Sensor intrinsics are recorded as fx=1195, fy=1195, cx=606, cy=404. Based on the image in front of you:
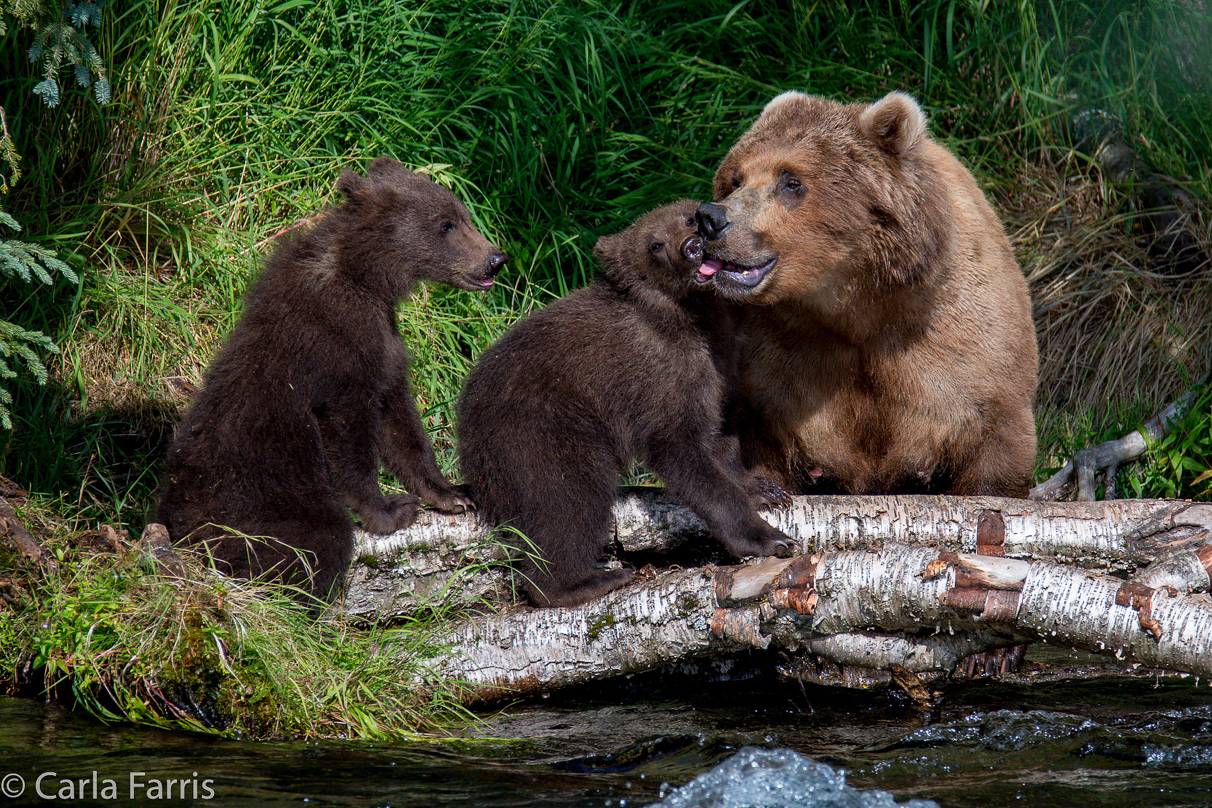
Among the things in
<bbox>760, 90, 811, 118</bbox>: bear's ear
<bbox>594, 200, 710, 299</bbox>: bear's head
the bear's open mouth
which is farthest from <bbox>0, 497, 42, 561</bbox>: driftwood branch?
<bbox>760, 90, 811, 118</bbox>: bear's ear

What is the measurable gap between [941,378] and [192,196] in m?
4.18

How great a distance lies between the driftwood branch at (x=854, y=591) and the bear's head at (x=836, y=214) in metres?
0.88

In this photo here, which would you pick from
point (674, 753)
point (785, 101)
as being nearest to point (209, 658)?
point (674, 753)

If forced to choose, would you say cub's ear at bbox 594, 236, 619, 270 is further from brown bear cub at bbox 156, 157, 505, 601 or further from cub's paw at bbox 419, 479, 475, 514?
cub's paw at bbox 419, 479, 475, 514

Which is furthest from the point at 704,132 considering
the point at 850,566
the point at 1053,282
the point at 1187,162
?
the point at 850,566

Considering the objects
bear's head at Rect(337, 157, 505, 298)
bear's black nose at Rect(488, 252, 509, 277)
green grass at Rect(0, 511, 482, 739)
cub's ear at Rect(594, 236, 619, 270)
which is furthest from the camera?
bear's black nose at Rect(488, 252, 509, 277)

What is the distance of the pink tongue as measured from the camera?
4523 millimetres

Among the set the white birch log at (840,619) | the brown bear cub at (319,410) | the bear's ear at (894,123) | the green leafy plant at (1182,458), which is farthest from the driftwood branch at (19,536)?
the green leafy plant at (1182,458)

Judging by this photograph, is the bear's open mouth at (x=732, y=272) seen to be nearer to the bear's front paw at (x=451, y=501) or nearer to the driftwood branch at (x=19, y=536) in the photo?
the bear's front paw at (x=451, y=501)

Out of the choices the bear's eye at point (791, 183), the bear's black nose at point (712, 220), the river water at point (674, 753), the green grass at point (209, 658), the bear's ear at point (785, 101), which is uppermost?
the bear's ear at point (785, 101)

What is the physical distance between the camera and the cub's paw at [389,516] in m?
4.56

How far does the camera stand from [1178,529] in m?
4.25

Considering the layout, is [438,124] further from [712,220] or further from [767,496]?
[767,496]

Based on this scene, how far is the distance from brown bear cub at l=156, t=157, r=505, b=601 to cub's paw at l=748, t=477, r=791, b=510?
113 cm
